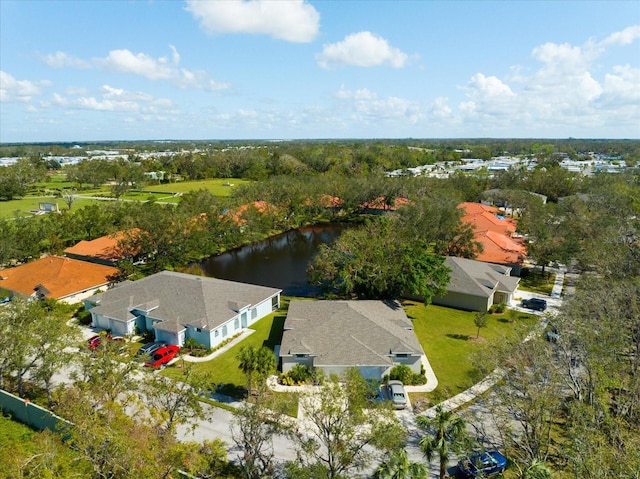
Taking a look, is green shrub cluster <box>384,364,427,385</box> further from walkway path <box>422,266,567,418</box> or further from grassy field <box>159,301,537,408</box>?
walkway path <box>422,266,567,418</box>

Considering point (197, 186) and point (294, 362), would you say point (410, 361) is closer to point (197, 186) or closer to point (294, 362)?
point (294, 362)

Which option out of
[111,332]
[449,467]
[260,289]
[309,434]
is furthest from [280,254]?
[449,467]

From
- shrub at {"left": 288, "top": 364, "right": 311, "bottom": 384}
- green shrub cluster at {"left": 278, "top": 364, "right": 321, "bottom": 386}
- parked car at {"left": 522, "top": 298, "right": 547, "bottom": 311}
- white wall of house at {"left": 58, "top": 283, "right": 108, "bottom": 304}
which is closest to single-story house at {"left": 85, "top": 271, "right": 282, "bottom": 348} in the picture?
white wall of house at {"left": 58, "top": 283, "right": 108, "bottom": 304}

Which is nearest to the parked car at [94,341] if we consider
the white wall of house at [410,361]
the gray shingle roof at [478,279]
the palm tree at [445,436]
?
the white wall of house at [410,361]

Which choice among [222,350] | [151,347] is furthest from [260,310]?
[151,347]

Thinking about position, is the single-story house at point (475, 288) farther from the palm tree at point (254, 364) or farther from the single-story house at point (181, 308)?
the palm tree at point (254, 364)

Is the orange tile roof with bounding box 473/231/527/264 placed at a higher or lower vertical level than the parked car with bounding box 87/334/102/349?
higher

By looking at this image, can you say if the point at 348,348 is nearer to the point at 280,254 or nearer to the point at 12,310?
the point at 12,310
